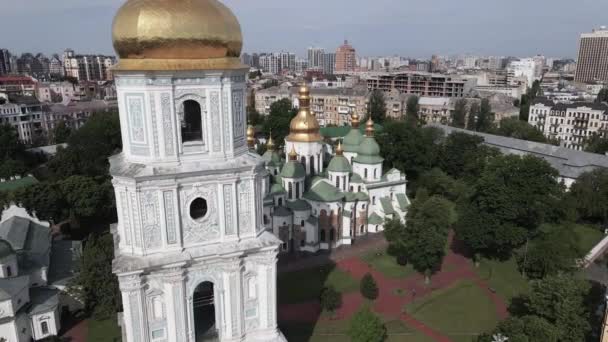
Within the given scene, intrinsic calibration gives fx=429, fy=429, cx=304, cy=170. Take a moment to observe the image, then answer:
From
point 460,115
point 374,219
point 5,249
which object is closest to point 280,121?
point 460,115

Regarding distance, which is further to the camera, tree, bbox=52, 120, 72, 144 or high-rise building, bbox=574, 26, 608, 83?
high-rise building, bbox=574, 26, 608, 83

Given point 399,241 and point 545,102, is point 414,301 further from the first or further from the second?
point 545,102

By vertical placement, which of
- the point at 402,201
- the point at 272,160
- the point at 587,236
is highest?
the point at 272,160

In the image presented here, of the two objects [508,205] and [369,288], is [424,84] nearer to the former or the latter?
[508,205]

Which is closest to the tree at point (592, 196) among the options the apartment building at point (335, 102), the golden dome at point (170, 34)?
the golden dome at point (170, 34)

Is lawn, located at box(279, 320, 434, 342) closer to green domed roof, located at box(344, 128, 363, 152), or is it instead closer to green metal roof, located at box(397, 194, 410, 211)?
green metal roof, located at box(397, 194, 410, 211)

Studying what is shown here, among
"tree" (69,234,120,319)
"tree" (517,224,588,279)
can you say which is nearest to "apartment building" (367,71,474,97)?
"tree" (517,224,588,279)
